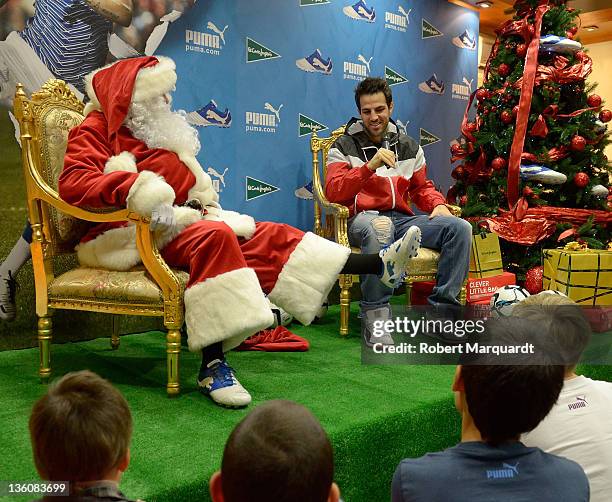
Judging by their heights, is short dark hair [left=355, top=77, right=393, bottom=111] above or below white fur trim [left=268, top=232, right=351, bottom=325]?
above

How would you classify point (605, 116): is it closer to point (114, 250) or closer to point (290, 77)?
point (290, 77)

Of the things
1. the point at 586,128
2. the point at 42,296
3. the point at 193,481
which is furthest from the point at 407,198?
the point at 193,481

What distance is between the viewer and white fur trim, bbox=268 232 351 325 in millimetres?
2660

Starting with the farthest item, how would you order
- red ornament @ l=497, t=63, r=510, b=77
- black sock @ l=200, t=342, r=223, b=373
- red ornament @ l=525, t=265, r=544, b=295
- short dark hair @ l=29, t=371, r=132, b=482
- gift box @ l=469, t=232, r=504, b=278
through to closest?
red ornament @ l=497, t=63, r=510, b=77, red ornament @ l=525, t=265, r=544, b=295, gift box @ l=469, t=232, r=504, b=278, black sock @ l=200, t=342, r=223, b=373, short dark hair @ l=29, t=371, r=132, b=482

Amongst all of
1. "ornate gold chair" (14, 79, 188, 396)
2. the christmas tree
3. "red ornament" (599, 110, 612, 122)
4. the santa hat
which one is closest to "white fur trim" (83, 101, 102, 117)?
the santa hat

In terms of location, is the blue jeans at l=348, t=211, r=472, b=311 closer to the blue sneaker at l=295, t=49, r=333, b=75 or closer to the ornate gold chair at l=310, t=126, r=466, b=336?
the ornate gold chair at l=310, t=126, r=466, b=336

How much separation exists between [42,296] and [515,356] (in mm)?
2010

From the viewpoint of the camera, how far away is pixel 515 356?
1.13m

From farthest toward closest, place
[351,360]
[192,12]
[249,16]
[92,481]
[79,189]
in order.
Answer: [249,16], [192,12], [351,360], [79,189], [92,481]

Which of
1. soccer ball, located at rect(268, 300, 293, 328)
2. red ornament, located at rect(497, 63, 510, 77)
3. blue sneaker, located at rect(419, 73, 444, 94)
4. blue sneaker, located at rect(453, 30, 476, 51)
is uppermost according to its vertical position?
blue sneaker, located at rect(453, 30, 476, 51)

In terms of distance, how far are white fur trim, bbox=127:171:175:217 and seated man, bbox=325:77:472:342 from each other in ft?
4.28

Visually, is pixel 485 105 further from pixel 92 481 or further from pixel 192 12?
pixel 92 481

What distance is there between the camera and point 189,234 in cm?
244

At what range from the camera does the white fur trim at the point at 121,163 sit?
2.53 m
